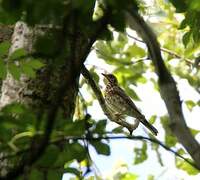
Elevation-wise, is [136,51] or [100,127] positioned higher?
[100,127]

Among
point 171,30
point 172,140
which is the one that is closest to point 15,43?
point 172,140

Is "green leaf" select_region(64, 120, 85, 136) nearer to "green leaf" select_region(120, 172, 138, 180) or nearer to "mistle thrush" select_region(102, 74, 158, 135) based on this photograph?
"mistle thrush" select_region(102, 74, 158, 135)

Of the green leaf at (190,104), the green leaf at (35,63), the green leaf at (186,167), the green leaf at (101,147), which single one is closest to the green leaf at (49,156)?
the green leaf at (101,147)

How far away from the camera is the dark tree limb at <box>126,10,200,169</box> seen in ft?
3.63

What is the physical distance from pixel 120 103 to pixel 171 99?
322 cm

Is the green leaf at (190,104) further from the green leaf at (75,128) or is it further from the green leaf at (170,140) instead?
the green leaf at (75,128)

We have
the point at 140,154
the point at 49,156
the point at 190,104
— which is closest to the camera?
the point at 49,156

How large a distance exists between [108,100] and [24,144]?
288cm

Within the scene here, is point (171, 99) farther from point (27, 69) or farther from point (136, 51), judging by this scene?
point (136, 51)

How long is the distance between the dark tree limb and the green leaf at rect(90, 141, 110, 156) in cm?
63

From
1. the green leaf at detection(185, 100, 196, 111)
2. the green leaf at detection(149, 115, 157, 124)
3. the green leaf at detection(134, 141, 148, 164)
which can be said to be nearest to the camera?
the green leaf at detection(149, 115, 157, 124)

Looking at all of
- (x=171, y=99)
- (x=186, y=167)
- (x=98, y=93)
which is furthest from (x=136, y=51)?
(x=171, y=99)

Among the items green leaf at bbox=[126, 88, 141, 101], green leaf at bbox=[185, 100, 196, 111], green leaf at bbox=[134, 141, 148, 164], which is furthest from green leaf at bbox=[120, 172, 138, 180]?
green leaf at bbox=[185, 100, 196, 111]

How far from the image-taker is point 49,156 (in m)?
1.65
